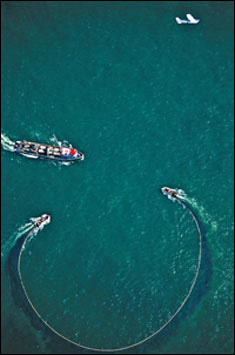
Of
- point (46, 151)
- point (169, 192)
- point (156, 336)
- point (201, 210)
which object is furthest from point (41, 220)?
point (156, 336)

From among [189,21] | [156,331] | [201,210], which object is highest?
[189,21]

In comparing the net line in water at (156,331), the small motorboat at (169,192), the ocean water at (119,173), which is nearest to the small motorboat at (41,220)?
the net line in water at (156,331)

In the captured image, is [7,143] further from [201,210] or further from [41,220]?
[201,210]

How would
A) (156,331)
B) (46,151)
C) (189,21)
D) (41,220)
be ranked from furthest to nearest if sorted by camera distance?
1. (189,21)
2. (46,151)
3. (41,220)
4. (156,331)

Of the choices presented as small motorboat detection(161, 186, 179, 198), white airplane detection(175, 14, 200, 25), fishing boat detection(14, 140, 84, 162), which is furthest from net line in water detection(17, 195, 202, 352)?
white airplane detection(175, 14, 200, 25)

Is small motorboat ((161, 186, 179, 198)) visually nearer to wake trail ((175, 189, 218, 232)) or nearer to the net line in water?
the net line in water

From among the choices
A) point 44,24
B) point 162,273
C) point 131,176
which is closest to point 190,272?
point 162,273

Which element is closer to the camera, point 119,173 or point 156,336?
point 156,336

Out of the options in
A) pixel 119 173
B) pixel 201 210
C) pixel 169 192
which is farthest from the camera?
pixel 119 173

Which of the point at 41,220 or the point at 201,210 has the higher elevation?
the point at 41,220
